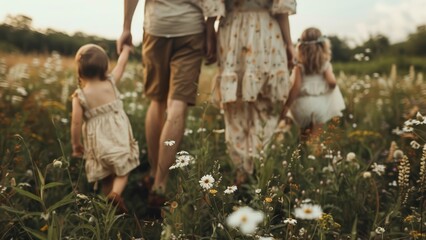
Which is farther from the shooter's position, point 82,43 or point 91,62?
point 82,43

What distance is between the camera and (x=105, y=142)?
3467 mm

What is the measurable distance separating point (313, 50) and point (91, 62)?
1935 millimetres

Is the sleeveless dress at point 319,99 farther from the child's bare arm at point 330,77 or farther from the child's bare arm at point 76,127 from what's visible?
the child's bare arm at point 76,127

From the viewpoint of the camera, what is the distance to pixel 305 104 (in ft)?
15.2

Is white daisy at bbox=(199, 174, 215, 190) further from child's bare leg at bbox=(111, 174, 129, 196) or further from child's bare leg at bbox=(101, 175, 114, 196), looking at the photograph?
child's bare leg at bbox=(101, 175, 114, 196)

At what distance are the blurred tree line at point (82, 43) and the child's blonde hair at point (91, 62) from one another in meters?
0.98

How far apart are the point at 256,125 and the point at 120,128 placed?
108 cm

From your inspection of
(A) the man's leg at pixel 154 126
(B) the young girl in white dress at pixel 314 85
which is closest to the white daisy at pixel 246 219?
(A) the man's leg at pixel 154 126

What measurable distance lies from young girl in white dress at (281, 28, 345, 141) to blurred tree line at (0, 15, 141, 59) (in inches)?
65.3

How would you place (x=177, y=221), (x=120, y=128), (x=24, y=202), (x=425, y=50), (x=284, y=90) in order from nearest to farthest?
(x=177, y=221)
(x=24, y=202)
(x=120, y=128)
(x=284, y=90)
(x=425, y=50)

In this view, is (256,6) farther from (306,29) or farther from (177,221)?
(177,221)

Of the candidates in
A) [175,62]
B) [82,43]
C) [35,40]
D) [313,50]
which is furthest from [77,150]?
[35,40]

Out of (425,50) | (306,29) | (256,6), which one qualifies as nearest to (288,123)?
(306,29)

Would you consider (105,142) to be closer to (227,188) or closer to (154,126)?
(154,126)
